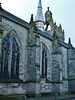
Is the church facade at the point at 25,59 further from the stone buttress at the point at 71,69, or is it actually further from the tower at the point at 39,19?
the tower at the point at 39,19

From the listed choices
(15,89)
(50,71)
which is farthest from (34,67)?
(50,71)

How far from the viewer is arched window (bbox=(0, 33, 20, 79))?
14016 mm

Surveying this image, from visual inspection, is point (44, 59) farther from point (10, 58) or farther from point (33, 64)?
point (10, 58)

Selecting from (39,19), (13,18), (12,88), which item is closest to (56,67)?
Answer: (12,88)

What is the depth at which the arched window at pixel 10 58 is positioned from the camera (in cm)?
1402

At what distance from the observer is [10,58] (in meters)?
14.7

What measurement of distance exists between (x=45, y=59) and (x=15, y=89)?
6801 mm

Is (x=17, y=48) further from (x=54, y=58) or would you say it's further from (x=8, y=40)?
(x=54, y=58)

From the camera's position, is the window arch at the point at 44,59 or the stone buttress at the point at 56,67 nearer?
the window arch at the point at 44,59

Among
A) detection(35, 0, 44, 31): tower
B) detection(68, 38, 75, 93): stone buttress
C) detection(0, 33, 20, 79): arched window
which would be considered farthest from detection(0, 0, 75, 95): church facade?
detection(35, 0, 44, 31): tower

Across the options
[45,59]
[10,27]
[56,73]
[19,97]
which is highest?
[10,27]

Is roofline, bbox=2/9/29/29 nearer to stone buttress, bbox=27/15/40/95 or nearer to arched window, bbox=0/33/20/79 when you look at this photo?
stone buttress, bbox=27/15/40/95

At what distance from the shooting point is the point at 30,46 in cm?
1634

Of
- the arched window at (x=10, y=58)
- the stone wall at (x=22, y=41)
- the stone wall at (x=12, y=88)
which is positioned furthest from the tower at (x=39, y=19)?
the stone wall at (x=12, y=88)
